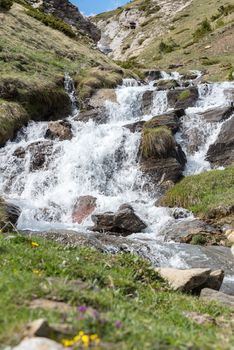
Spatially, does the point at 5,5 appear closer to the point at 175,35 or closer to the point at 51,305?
the point at 175,35

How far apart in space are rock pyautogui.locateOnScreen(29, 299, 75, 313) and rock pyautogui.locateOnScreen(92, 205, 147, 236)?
14357mm

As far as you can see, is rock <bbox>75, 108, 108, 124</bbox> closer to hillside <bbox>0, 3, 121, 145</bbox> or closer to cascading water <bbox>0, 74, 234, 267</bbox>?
cascading water <bbox>0, 74, 234, 267</bbox>

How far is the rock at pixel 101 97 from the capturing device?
36844 mm

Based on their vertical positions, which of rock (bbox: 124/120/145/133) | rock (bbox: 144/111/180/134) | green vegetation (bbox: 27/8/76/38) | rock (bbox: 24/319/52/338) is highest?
green vegetation (bbox: 27/8/76/38)

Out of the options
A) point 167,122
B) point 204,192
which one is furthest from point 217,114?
point 204,192

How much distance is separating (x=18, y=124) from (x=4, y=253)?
23767mm

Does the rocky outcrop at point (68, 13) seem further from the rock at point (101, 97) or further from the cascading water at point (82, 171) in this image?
the cascading water at point (82, 171)

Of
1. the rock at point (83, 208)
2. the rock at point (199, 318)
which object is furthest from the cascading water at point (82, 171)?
the rock at point (199, 318)

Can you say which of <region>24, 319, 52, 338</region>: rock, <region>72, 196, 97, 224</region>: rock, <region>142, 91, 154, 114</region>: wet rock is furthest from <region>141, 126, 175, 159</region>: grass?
<region>24, 319, 52, 338</region>: rock

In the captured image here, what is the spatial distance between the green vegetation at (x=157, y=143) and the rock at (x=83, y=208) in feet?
16.4

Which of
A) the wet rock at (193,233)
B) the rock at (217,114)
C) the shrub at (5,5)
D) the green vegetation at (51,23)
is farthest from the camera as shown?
the green vegetation at (51,23)

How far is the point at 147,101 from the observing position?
36438mm

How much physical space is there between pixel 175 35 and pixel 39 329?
7723 centimetres

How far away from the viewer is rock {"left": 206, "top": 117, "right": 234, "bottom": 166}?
2728cm
